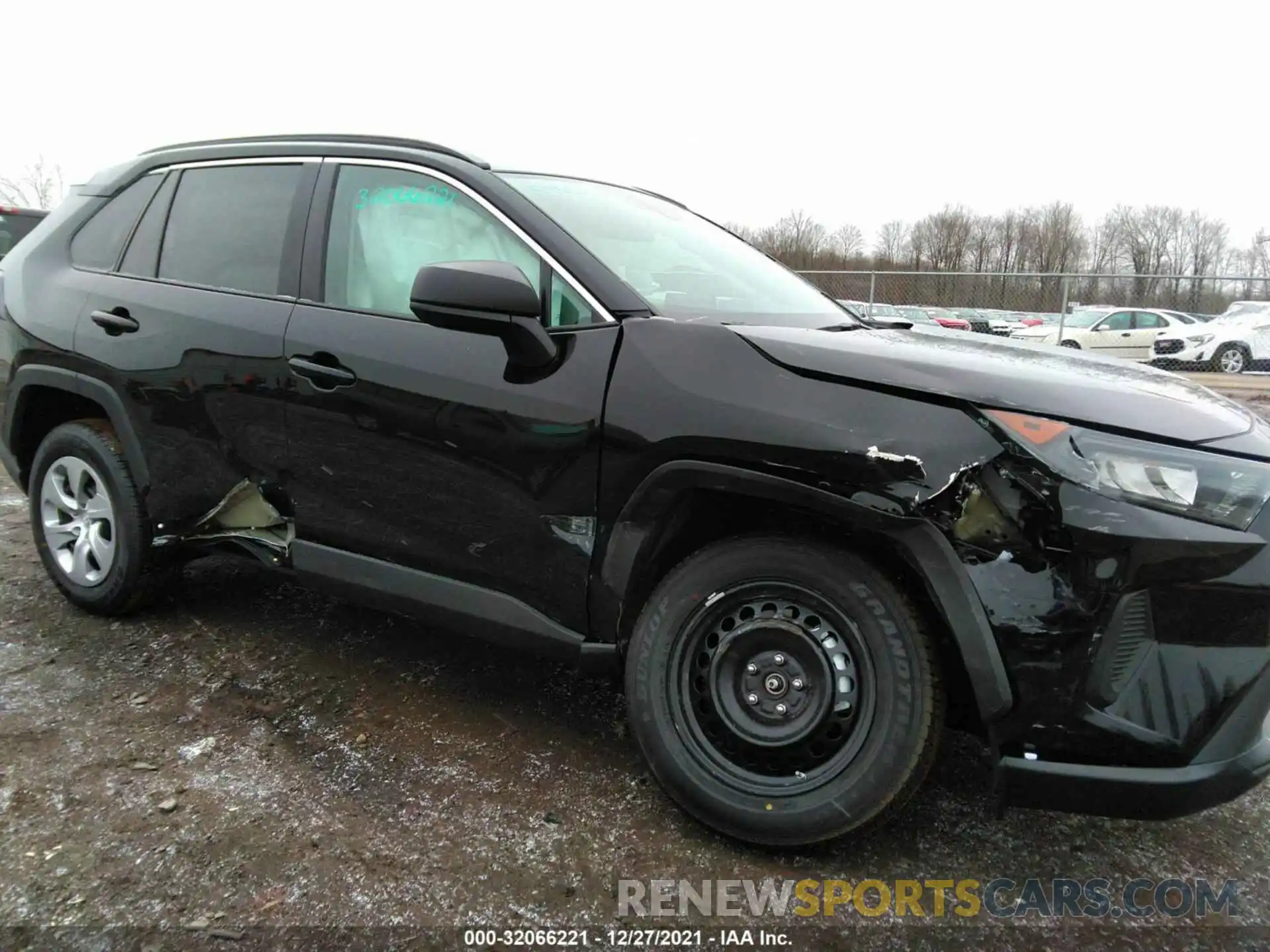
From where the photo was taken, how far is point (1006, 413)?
1.80 meters

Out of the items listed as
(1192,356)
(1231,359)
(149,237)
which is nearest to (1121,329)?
(1192,356)

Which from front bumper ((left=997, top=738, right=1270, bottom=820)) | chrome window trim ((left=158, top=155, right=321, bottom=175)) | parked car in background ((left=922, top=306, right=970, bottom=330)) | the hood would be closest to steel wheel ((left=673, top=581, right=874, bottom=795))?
front bumper ((left=997, top=738, right=1270, bottom=820))

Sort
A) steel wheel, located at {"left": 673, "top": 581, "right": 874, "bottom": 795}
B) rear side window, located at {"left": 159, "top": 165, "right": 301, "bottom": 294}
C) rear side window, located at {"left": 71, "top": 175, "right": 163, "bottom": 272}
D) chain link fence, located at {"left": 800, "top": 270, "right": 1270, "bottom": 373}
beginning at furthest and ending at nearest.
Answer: chain link fence, located at {"left": 800, "top": 270, "right": 1270, "bottom": 373} < rear side window, located at {"left": 71, "top": 175, "right": 163, "bottom": 272} < rear side window, located at {"left": 159, "top": 165, "right": 301, "bottom": 294} < steel wheel, located at {"left": 673, "top": 581, "right": 874, "bottom": 795}

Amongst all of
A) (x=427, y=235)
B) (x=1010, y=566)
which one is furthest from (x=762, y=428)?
(x=427, y=235)

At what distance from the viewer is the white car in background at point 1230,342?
52.9 feet

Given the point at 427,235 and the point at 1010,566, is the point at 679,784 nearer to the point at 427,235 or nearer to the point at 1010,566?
the point at 1010,566

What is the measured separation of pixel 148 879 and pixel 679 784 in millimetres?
1259

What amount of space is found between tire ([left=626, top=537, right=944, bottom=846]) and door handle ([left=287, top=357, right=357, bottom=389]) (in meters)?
1.17

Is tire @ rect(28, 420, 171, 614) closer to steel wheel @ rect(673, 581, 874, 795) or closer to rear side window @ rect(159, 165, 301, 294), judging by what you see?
rear side window @ rect(159, 165, 301, 294)

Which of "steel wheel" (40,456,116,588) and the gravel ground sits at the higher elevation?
"steel wheel" (40,456,116,588)

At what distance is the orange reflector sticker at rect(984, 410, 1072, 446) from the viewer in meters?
1.76

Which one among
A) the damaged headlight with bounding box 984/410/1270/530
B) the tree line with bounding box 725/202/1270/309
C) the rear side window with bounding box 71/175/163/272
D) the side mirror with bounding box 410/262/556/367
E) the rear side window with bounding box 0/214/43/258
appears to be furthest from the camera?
the tree line with bounding box 725/202/1270/309

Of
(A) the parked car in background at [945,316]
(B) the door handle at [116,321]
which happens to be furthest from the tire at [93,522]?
(A) the parked car in background at [945,316]

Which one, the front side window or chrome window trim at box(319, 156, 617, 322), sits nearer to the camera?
chrome window trim at box(319, 156, 617, 322)
